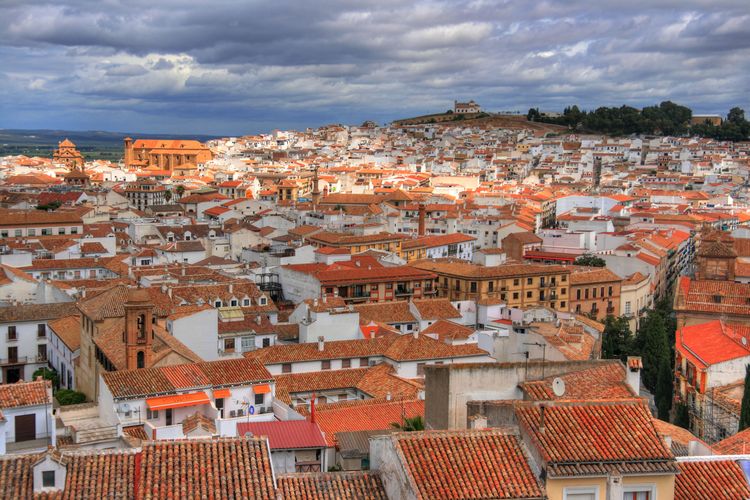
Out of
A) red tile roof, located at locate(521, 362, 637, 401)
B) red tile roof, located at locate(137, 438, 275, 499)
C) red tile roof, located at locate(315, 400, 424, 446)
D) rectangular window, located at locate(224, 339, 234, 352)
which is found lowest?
rectangular window, located at locate(224, 339, 234, 352)

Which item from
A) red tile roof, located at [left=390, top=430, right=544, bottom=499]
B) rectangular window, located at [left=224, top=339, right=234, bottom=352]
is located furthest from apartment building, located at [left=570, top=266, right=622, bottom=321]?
red tile roof, located at [left=390, top=430, right=544, bottom=499]

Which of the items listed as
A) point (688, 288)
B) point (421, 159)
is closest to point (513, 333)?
point (688, 288)

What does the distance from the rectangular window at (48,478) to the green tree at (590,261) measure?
5403cm

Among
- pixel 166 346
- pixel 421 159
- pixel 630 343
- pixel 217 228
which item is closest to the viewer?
pixel 166 346

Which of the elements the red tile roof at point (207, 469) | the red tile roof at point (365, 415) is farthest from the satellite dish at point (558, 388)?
the red tile roof at point (365, 415)

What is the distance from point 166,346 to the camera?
2952cm

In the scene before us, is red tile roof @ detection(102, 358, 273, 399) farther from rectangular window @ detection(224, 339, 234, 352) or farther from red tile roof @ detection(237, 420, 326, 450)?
rectangular window @ detection(224, 339, 234, 352)

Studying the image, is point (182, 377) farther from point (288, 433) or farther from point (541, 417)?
point (541, 417)

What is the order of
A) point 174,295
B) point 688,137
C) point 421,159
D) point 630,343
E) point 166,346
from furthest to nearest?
point 688,137 < point 421,159 < point 630,343 < point 174,295 < point 166,346

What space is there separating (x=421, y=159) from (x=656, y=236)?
83807mm

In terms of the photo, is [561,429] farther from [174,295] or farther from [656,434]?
[174,295]

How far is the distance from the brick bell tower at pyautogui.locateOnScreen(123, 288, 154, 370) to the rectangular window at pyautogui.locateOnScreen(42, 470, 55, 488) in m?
17.4

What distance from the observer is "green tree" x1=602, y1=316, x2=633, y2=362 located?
4284cm

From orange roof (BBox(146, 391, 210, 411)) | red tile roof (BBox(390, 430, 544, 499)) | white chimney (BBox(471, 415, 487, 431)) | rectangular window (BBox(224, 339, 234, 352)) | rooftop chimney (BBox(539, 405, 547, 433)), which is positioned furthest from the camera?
rectangular window (BBox(224, 339, 234, 352))
